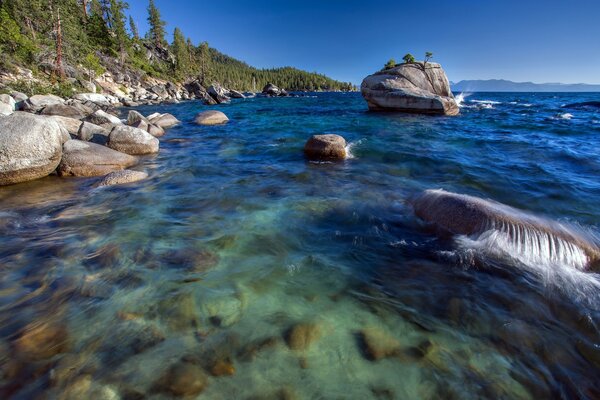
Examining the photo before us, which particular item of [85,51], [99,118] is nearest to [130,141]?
Result: [99,118]

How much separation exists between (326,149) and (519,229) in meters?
6.66

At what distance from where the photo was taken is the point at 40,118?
7137mm

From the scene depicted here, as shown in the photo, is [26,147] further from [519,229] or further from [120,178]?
[519,229]

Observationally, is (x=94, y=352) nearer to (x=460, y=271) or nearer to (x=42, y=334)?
(x=42, y=334)

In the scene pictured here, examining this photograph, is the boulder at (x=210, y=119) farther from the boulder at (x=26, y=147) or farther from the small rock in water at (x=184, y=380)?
the small rock in water at (x=184, y=380)

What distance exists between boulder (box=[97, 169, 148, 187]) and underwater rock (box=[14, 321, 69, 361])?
4981 mm

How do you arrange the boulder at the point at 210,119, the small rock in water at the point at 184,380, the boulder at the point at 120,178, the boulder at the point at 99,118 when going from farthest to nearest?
the boulder at the point at 210,119 < the boulder at the point at 99,118 < the boulder at the point at 120,178 < the small rock in water at the point at 184,380

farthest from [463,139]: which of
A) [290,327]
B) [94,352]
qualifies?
[94,352]

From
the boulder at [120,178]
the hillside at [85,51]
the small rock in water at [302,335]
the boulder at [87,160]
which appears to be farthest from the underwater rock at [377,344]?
the hillside at [85,51]

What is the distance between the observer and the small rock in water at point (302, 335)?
273 centimetres

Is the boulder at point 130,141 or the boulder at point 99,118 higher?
the boulder at point 99,118

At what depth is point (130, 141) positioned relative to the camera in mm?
10336

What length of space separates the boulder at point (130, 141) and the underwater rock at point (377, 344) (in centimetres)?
1057

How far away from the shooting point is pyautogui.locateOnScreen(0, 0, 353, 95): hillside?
98.5 ft
